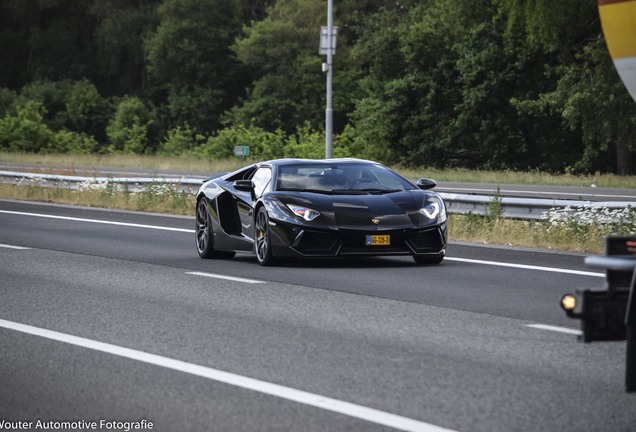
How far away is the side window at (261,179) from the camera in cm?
1688

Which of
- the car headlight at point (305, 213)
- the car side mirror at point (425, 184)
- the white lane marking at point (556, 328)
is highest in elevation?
the car side mirror at point (425, 184)

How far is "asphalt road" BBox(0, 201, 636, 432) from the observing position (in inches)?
283

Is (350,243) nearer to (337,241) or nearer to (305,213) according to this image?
(337,241)

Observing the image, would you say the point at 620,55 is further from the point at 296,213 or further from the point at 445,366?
the point at 296,213

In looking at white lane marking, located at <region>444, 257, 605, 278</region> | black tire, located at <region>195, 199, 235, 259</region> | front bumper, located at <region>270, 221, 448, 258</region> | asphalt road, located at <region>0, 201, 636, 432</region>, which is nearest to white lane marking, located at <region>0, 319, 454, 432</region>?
asphalt road, located at <region>0, 201, 636, 432</region>

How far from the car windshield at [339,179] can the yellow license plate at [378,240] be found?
0.97 metres

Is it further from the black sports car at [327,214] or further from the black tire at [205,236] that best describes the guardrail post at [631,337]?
the black tire at [205,236]

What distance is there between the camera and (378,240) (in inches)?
615

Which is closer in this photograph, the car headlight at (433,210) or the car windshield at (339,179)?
the car headlight at (433,210)

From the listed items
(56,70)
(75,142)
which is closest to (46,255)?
(75,142)

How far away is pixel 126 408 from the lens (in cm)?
735

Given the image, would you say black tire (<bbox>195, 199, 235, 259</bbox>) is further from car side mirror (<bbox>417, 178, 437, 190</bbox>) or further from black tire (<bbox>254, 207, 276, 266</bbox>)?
car side mirror (<bbox>417, 178, 437, 190</bbox>)

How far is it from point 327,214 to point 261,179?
5.60ft

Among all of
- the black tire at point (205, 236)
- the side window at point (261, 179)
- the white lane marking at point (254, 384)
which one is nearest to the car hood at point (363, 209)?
the side window at point (261, 179)
